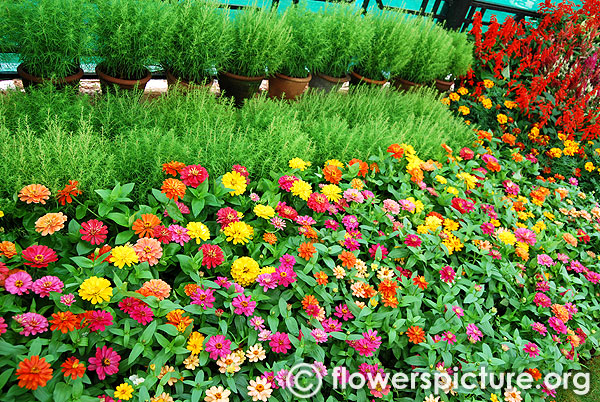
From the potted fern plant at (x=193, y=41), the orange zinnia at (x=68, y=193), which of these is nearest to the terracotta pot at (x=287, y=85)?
the potted fern plant at (x=193, y=41)

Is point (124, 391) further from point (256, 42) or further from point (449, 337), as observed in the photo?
point (256, 42)

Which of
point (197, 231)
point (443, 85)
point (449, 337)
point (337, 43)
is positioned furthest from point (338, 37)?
point (449, 337)

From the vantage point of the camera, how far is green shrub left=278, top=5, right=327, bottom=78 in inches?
118

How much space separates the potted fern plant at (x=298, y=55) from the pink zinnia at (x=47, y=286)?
202 centimetres

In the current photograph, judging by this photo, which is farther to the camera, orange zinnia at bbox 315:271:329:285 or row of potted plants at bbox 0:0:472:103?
row of potted plants at bbox 0:0:472:103

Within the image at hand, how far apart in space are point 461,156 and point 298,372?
7.06ft

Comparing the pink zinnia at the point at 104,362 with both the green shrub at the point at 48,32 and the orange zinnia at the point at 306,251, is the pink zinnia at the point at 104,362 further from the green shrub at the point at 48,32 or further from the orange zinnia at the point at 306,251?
the green shrub at the point at 48,32

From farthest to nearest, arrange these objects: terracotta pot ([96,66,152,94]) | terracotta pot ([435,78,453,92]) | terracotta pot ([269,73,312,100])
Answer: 1. terracotta pot ([435,78,453,92])
2. terracotta pot ([269,73,312,100])
3. terracotta pot ([96,66,152,94])

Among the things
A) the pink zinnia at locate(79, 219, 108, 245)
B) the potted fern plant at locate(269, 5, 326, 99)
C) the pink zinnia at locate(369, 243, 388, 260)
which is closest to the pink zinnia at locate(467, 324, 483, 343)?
the pink zinnia at locate(369, 243, 388, 260)

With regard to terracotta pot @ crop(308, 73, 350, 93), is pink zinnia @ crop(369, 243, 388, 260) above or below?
below

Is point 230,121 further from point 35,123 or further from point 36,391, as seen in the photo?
point 36,391

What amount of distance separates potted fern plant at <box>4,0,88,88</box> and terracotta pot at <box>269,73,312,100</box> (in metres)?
1.37

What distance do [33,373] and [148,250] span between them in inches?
20.4

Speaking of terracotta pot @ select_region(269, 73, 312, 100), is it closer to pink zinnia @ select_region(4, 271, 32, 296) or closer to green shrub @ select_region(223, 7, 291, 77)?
green shrub @ select_region(223, 7, 291, 77)
